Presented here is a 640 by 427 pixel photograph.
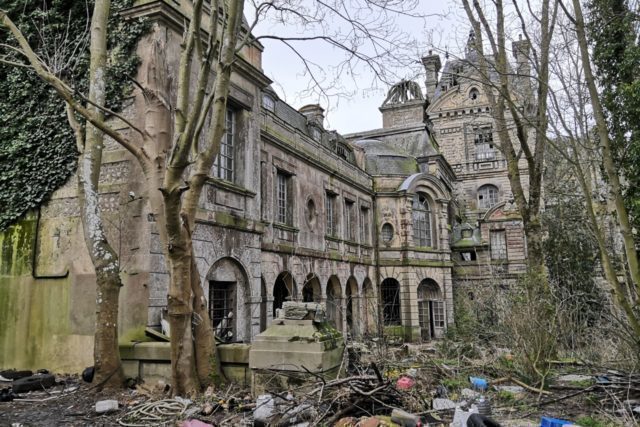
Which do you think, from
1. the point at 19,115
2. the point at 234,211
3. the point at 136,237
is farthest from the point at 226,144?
the point at 19,115

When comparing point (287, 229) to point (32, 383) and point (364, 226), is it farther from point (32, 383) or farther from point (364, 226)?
point (32, 383)

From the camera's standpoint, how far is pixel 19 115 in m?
11.0

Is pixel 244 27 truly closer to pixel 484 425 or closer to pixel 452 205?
pixel 484 425

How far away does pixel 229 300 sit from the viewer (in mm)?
11438

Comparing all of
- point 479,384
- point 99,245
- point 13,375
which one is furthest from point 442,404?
point 13,375

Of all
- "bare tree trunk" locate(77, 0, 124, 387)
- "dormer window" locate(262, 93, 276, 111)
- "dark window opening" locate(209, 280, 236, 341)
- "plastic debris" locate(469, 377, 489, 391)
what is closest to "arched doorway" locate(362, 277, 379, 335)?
"dormer window" locate(262, 93, 276, 111)

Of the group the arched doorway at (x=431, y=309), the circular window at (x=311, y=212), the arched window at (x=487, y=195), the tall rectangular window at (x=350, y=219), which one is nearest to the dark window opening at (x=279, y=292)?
the circular window at (x=311, y=212)

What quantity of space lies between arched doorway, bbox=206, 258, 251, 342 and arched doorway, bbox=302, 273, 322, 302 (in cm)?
690

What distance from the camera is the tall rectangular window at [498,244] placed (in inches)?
1132

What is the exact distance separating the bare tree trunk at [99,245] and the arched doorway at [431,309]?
20060 mm

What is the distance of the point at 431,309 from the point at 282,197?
1299 cm

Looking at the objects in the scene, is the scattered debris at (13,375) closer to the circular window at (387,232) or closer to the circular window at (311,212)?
the circular window at (311,212)

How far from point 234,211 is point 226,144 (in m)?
1.72

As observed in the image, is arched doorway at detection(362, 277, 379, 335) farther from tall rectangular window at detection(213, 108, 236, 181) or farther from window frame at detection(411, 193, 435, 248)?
tall rectangular window at detection(213, 108, 236, 181)
